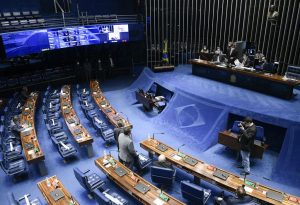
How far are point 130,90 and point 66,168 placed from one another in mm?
7654

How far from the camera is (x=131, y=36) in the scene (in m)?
16.2

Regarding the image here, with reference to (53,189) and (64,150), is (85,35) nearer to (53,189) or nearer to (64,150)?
(64,150)

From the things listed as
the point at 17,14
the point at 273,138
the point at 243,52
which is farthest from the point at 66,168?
the point at 17,14

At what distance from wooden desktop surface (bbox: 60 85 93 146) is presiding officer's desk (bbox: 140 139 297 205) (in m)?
2.00

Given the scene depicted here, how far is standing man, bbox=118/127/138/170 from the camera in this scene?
23.1 ft

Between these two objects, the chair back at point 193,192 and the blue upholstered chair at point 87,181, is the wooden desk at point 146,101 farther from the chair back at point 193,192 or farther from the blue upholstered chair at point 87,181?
the chair back at point 193,192

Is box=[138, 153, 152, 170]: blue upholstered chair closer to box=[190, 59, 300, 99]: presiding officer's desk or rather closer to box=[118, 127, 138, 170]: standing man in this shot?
box=[118, 127, 138, 170]: standing man

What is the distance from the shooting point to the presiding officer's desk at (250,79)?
10.2 meters

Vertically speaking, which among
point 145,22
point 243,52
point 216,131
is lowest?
point 216,131

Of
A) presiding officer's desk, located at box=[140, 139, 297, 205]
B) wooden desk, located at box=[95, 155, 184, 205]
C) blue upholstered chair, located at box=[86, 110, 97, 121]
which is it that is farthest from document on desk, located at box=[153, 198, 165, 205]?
blue upholstered chair, located at box=[86, 110, 97, 121]

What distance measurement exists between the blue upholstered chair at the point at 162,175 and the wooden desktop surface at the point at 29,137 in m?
3.53

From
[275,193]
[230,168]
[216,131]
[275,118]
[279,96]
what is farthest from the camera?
[279,96]

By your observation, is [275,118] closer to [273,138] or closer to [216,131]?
[273,138]

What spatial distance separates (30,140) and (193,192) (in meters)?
5.75
